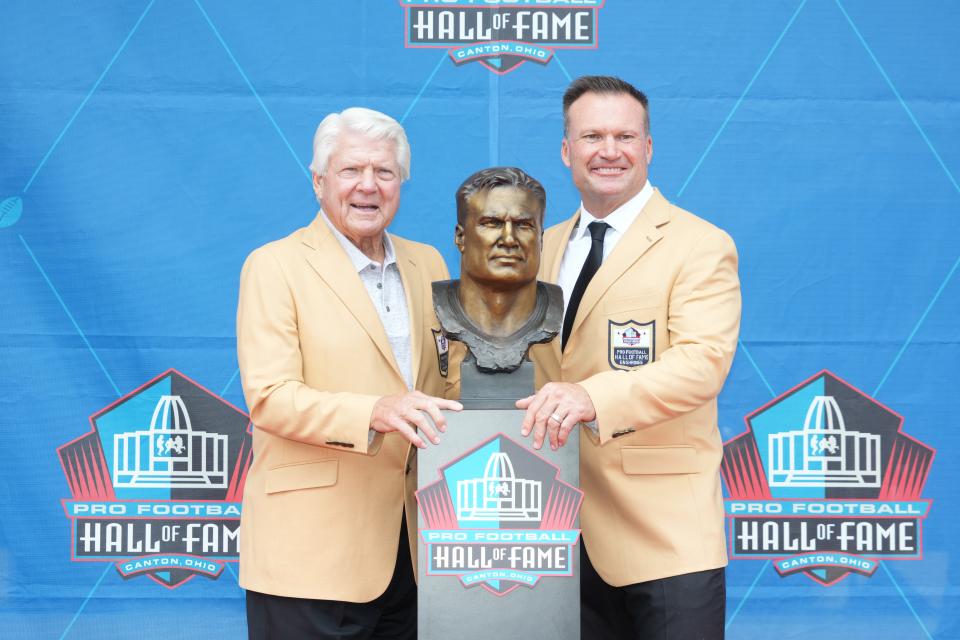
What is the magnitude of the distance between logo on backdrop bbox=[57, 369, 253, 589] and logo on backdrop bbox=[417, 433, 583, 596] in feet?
5.30

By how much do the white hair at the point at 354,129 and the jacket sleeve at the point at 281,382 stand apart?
268 mm

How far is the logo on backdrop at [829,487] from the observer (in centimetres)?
346

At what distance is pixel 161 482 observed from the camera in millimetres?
3453

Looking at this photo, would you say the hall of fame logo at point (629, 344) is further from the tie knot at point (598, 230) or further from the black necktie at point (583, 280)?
the tie knot at point (598, 230)

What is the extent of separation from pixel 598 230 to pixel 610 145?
214 millimetres

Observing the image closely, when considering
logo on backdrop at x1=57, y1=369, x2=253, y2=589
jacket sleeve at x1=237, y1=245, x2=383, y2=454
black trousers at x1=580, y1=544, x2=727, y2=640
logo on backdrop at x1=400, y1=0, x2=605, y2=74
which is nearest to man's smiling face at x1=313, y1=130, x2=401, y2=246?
jacket sleeve at x1=237, y1=245, x2=383, y2=454

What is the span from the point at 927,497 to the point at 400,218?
6.84ft

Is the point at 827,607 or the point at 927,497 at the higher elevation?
the point at 927,497

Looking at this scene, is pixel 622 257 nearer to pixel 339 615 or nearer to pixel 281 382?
pixel 281 382

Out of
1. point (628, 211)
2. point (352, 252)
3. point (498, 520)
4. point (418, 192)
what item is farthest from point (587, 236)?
point (418, 192)

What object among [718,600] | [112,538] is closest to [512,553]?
[718,600]

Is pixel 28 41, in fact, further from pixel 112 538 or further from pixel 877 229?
pixel 877 229

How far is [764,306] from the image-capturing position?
3.48m

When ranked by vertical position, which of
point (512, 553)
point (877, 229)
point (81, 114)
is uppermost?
point (81, 114)
